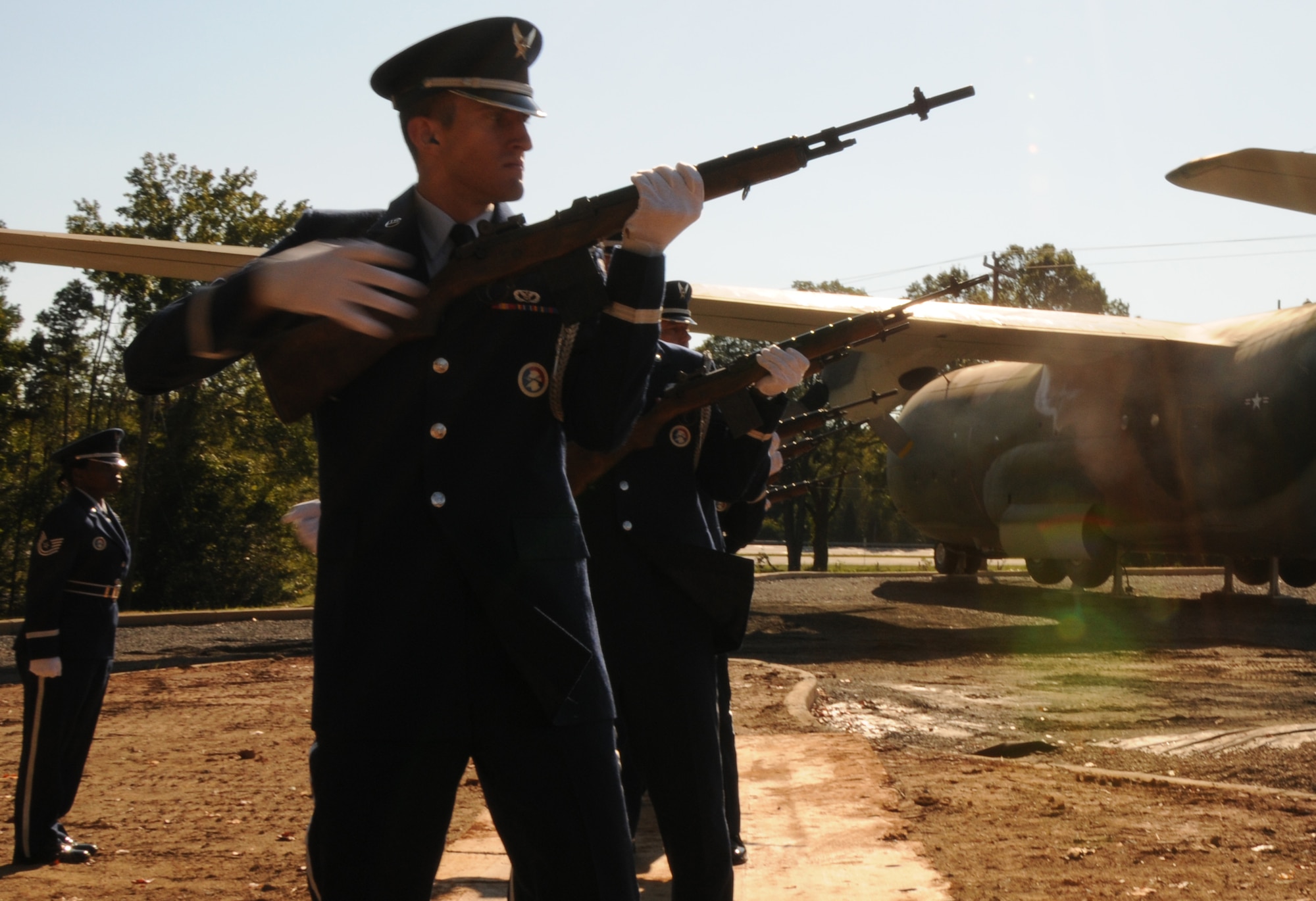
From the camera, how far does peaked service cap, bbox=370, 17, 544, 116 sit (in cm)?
236

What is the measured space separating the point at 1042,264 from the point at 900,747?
5215cm

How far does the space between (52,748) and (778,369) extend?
365cm

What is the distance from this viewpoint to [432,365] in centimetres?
225

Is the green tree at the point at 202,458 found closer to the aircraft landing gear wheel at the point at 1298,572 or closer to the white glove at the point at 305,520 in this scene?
the aircraft landing gear wheel at the point at 1298,572

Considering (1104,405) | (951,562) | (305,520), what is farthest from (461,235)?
(951,562)

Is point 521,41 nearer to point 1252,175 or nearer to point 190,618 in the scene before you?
point 1252,175

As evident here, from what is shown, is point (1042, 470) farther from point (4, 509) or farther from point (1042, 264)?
point (1042, 264)

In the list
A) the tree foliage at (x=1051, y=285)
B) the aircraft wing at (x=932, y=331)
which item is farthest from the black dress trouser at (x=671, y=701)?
the tree foliage at (x=1051, y=285)

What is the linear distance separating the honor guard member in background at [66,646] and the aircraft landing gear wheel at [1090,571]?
1509 centimetres

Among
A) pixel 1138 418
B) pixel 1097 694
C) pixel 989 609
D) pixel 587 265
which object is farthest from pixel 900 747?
pixel 989 609

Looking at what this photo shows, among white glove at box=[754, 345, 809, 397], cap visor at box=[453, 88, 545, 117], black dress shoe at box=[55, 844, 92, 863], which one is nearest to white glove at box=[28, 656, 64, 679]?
black dress shoe at box=[55, 844, 92, 863]

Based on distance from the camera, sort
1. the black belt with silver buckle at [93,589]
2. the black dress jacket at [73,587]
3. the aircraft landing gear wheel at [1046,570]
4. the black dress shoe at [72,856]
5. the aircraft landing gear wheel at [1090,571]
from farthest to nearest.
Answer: the aircraft landing gear wheel at [1046,570] < the aircraft landing gear wheel at [1090,571] < the black belt with silver buckle at [93,589] < the black dress jacket at [73,587] < the black dress shoe at [72,856]

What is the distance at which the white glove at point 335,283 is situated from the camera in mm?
2102

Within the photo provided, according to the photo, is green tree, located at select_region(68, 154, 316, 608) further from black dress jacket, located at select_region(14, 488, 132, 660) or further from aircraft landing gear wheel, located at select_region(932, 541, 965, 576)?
black dress jacket, located at select_region(14, 488, 132, 660)
